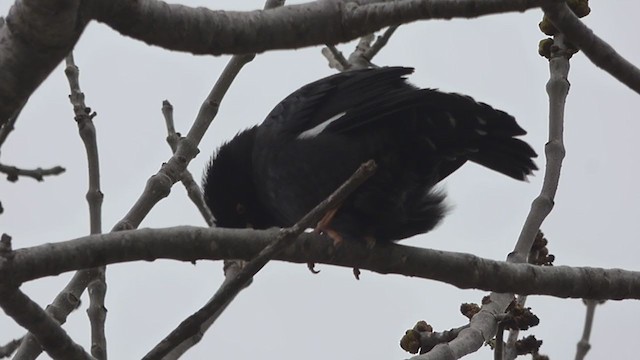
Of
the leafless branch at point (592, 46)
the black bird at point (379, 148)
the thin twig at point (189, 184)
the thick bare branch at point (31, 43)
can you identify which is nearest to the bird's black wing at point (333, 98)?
the black bird at point (379, 148)

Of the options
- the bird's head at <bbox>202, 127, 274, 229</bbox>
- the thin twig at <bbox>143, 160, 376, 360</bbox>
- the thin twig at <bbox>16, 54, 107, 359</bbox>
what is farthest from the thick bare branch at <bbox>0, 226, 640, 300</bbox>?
the bird's head at <bbox>202, 127, 274, 229</bbox>

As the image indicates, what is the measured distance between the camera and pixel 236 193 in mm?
5461

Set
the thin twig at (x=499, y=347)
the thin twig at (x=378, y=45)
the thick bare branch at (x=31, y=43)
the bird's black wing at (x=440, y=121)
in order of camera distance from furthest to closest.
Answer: the thin twig at (x=378, y=45) → the bird's black wing at (x=440, y=121) → the thin twig at (x=499, y=347) → the thick bare branch at (x=31, y=43)

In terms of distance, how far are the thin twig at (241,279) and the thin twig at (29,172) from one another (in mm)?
1606

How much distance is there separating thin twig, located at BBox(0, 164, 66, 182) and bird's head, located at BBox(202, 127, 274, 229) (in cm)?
101

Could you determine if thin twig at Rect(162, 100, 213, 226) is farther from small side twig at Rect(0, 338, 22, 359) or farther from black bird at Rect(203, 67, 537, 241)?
small side twig at Rect(0, 338, 22, 359)

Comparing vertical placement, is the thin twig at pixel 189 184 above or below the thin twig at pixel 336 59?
below

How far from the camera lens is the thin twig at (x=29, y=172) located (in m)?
4.16

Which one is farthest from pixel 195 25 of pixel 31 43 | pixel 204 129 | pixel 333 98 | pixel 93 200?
pixel 204 129

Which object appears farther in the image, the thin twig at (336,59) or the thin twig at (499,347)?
the thin twig at (336,59)

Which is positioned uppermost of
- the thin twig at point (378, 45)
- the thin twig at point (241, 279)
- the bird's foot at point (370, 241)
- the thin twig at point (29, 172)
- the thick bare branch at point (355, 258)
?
the thin twig at point (378, 45)

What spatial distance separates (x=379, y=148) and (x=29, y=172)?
5.41ft

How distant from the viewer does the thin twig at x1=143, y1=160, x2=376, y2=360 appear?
9.45ft

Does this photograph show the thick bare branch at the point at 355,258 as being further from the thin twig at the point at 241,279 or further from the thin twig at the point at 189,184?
the thin twig at the point at 189,184
